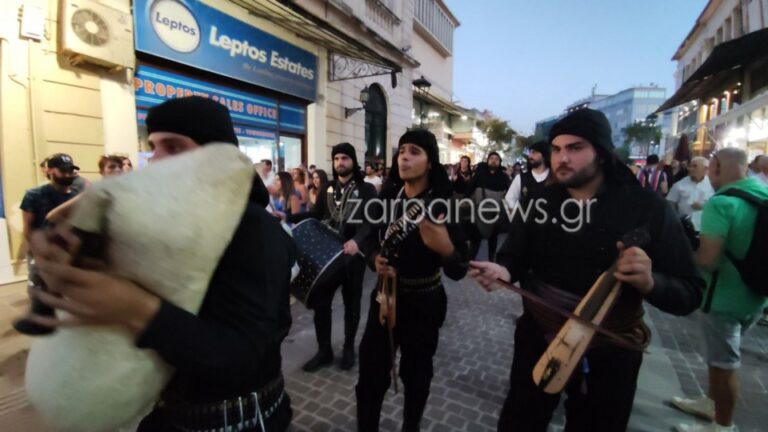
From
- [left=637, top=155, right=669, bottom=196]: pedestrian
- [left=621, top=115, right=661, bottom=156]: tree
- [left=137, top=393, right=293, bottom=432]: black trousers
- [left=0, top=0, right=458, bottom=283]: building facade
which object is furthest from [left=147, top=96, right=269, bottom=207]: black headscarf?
[left=621, top=115, right=661, bottom=156]: tree

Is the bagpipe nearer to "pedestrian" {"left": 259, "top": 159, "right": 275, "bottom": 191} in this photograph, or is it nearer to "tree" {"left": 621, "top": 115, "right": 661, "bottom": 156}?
"pedestrian" {"left": 259, "top": 159, "right": 275, "bottom": 191}

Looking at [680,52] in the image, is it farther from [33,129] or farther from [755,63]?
[33,129]

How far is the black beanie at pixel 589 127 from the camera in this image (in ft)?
6.26

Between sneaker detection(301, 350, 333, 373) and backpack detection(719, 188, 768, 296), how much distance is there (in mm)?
3344

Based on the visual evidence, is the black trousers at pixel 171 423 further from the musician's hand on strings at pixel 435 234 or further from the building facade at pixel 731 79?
the building facade at pixel 731 79

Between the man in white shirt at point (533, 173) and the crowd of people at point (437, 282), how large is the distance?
8.43ft

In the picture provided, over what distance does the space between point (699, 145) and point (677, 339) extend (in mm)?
26229

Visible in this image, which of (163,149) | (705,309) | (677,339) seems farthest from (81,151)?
(677,339)

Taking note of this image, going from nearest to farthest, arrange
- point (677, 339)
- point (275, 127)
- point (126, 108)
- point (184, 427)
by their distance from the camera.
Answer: point (184, 427) → point (677, 339) → point (126, 108) → point (275, 127)

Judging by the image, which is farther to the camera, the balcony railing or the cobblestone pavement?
the balcony railing

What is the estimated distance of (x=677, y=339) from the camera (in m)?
4.38

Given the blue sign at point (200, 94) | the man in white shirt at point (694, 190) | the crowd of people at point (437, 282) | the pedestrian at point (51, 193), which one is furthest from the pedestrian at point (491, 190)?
the pedestrian at point (51, 193)

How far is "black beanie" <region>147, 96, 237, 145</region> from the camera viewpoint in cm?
121

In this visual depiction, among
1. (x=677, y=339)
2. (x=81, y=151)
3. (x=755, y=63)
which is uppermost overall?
(x=755, y=63)
